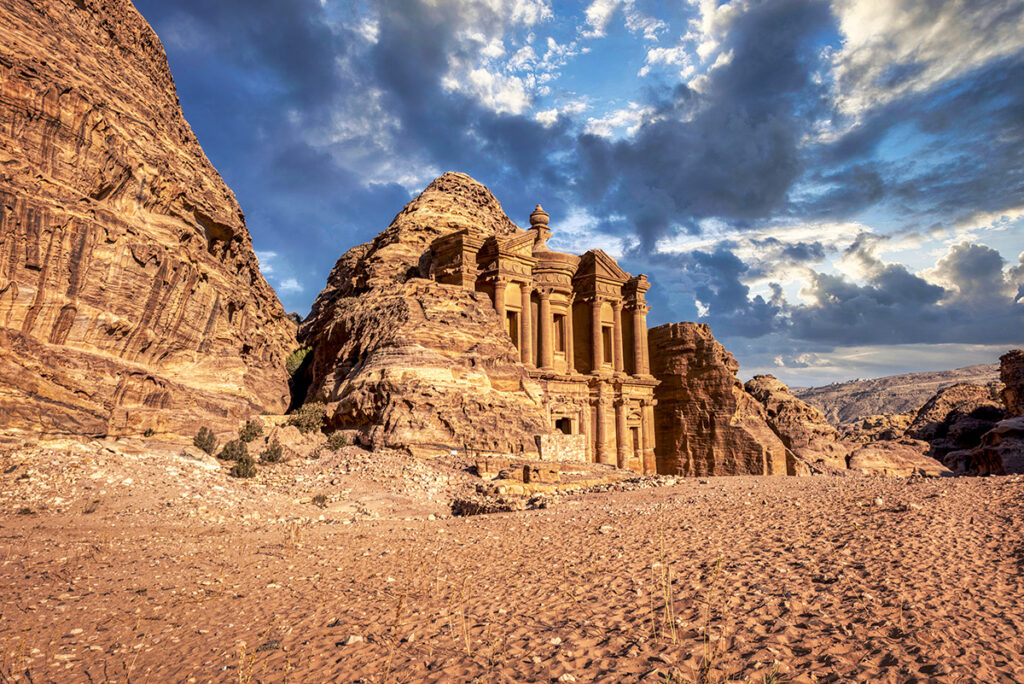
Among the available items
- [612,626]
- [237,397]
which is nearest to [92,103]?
[237,397]

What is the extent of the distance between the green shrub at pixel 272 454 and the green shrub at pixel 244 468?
2.00 m

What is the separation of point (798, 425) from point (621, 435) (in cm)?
1621

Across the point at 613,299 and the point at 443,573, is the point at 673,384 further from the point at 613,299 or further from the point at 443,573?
the point at 443,573

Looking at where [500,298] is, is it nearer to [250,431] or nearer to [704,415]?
[704,415]

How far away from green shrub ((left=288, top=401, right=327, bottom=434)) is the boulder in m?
35.9

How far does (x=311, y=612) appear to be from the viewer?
807 cm

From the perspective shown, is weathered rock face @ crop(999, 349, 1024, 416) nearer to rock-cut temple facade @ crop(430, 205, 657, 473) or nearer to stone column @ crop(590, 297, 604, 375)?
rock-cut temple facade @ crop(430, 205, 657, 473)

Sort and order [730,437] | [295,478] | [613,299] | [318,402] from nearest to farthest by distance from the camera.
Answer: [295,478]
[318,402]
[730,437]
[613,299]

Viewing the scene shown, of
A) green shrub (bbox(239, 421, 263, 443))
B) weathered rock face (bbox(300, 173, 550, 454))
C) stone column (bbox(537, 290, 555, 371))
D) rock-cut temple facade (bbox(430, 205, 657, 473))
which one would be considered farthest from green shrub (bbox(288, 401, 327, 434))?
stone column (bbox(537, 290, 555, 371))

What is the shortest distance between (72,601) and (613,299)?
141ft

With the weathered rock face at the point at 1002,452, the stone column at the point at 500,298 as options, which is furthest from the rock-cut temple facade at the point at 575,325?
the weathered rock face at the point at 1002,452

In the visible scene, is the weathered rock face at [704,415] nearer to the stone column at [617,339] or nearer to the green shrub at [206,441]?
the stone column at [617,339]

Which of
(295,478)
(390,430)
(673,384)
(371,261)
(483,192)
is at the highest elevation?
(483,192)

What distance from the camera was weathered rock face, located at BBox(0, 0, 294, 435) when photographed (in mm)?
18734
